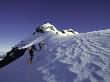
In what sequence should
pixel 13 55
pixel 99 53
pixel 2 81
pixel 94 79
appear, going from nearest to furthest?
pixel 94 79 → pixel 99 53 → pixel 2 81 → pixel 13 55

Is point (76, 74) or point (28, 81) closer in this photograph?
point (76, 74)

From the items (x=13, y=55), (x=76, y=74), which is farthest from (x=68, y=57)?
(x=13, y=55)

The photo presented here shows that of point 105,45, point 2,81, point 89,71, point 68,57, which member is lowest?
point 2,81

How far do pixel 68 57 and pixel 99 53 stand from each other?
4.24 m

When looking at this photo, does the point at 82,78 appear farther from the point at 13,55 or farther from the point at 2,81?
the point at 13,55

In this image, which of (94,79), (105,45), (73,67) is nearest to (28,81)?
(73,67)

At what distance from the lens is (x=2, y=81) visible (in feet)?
87.8

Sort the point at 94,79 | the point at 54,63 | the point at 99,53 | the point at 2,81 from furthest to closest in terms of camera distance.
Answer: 1. the point at 2,81
2. the point at 54,63
3. the point at 99,53
4. the point at 94,79

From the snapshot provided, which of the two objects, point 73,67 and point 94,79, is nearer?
point 94,79

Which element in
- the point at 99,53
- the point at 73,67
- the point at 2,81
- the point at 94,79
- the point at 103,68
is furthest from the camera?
the point at 2,81

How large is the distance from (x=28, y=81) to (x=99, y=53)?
8926 millimetres

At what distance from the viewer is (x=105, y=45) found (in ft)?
75.3

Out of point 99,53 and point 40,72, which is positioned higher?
point 99,53

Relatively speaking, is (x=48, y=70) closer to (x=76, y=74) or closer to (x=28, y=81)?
(x=28, y=81)
